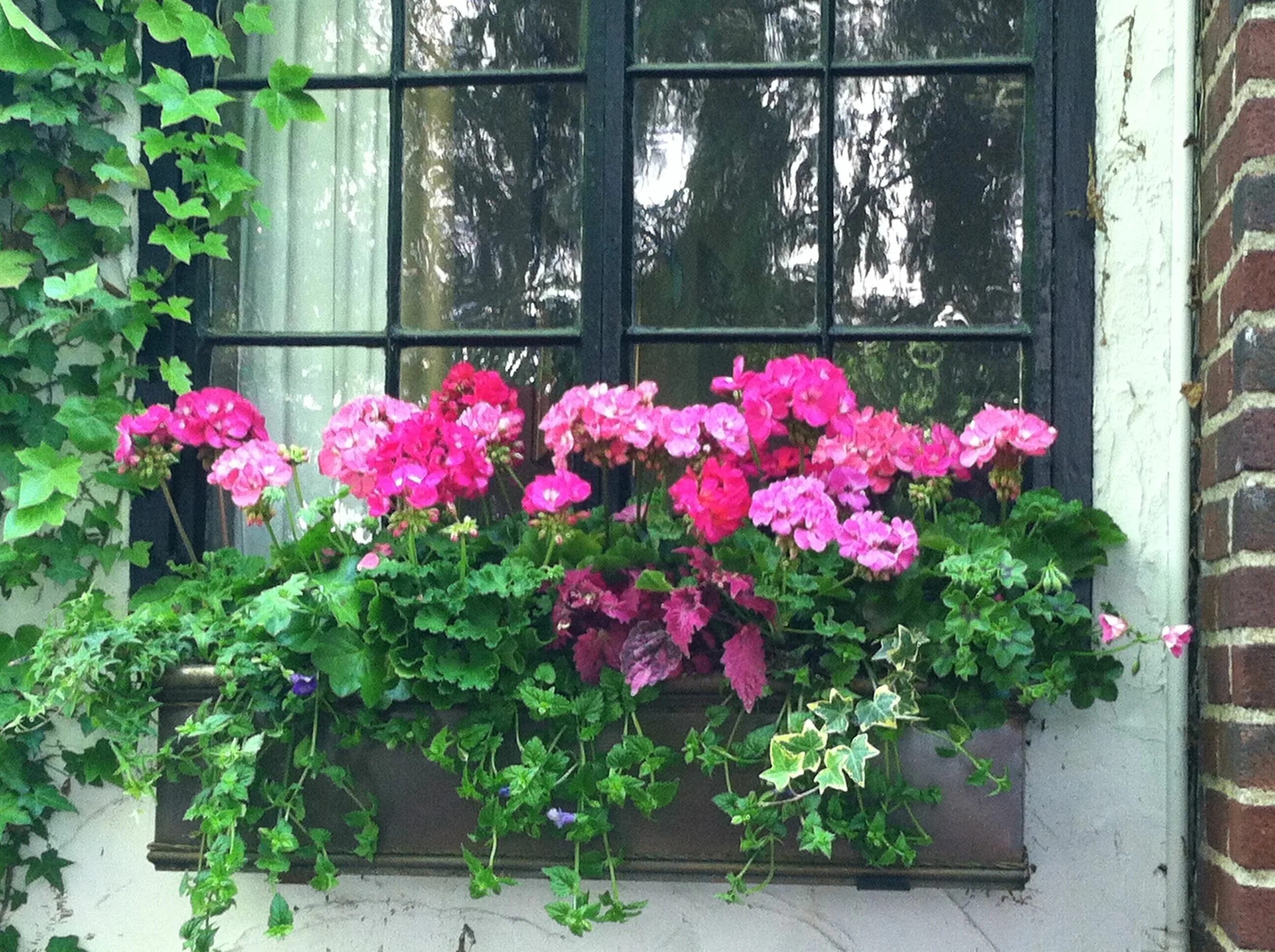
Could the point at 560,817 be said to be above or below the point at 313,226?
below

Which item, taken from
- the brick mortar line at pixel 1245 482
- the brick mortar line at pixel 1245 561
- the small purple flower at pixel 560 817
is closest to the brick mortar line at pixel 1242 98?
the brick mortar line at pixel 1245 482

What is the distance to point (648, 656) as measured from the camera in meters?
1.84

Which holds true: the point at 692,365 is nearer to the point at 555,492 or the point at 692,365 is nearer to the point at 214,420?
the point at 555,492

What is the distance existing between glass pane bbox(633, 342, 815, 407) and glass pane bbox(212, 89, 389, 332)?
53 centimetres

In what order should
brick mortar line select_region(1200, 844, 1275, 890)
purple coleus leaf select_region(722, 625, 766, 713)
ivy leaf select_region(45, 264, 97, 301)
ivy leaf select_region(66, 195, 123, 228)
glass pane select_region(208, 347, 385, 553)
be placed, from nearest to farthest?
brick mortar line select_region(1200, 844, 1275, 890) → purple coleus leaf select_region(722, 625, 766, 713) → ivy leaf select_region(45, 264, 97, 301) → ivy leaf select_region(66, 195, 123, 228) → glass pane select_region(208, 347, 385, 553)

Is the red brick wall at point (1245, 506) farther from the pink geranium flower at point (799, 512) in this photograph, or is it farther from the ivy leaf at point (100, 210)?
the ivy leaf at point (100, 210)

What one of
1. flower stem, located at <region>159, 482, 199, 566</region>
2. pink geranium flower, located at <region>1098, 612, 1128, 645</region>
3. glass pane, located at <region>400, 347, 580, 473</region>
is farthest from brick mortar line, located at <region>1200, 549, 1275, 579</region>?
flower stem, located at <region>159, 482, 199, 566</region>

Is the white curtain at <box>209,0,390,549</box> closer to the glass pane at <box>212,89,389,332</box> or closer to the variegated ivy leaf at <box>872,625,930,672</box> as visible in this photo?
the glass pane at <box>212,89,389,332</box>

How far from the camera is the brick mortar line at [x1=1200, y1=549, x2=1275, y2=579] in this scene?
1.72 metres

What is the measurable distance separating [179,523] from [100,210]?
21.9 inches

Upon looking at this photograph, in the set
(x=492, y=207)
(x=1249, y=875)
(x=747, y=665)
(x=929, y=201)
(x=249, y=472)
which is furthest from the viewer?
(x=492, y=207)

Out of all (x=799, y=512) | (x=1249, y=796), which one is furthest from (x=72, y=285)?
(x=1249, y=796)

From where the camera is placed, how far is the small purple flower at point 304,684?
1.89 m

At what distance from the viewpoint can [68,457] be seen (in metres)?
2.16
